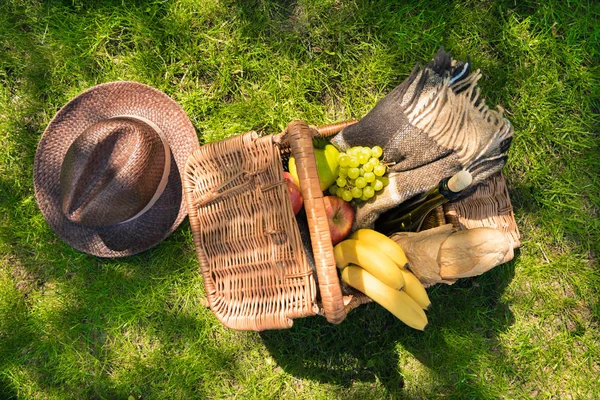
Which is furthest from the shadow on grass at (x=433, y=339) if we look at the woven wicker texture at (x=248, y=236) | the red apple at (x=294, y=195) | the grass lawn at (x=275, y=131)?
the red apple at (x=294, y=195)

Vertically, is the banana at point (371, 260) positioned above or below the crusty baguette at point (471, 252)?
below

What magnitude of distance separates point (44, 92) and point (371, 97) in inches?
71.4

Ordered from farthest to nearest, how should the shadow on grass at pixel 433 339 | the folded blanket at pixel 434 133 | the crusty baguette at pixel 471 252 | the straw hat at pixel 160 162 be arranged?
1. the shadow on grass at pixel 433 339
2. the straw hat at pixel 160 162
3. the folded blanket at pixel 434 133
4. the crusty baguette at pixel 471 252

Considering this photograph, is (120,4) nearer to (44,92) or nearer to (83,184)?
(44,92)

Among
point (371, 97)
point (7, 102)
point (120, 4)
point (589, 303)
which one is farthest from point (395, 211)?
point (7, 102)

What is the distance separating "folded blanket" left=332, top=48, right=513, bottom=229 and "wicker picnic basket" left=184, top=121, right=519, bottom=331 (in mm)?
197

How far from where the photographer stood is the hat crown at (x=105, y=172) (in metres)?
1.51

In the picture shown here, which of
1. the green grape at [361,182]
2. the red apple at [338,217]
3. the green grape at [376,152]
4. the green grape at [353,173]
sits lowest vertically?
the red apple at [338,217]

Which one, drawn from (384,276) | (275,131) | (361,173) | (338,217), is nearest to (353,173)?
(361,173)

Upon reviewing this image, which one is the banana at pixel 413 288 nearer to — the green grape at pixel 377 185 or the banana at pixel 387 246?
the banana at pixel 387 246

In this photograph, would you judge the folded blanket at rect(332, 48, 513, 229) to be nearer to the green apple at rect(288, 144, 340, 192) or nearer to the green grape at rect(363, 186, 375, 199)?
the green grape at rect(363, 186, 375, 199)

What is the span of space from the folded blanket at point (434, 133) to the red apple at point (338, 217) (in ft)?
0.15

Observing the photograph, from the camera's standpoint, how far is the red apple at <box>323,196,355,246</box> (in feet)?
4.98

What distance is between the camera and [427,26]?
7.41 ft
